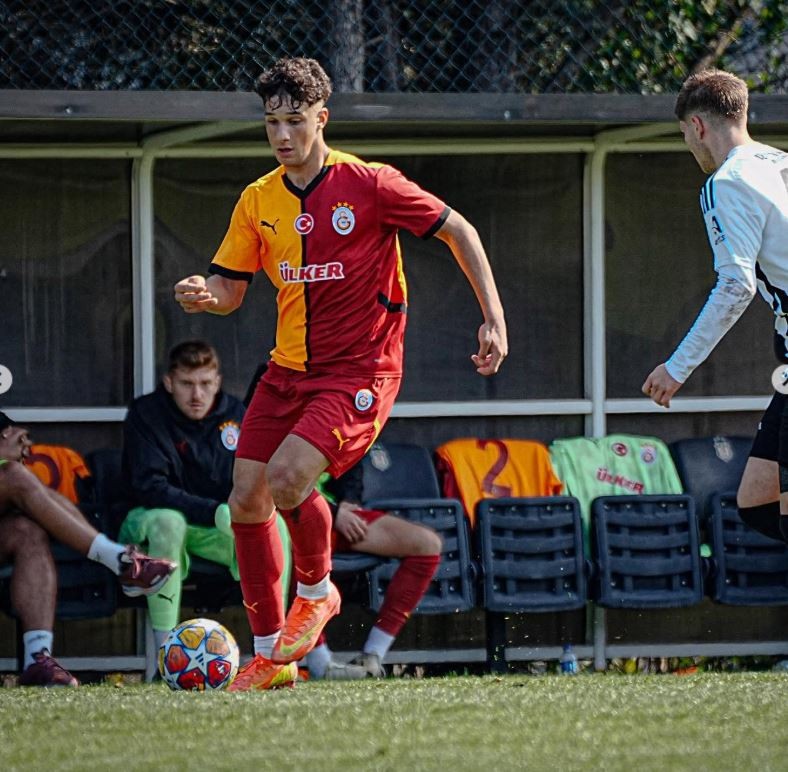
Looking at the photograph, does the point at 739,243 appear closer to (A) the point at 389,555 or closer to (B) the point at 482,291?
(B) the point at 482,291

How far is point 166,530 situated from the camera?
8031 millimetres

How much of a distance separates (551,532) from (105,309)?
2.67 m

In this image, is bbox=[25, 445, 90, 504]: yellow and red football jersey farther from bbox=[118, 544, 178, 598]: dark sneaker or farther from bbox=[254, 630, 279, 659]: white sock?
bbox=[254, 630, 279, 659]: white sock

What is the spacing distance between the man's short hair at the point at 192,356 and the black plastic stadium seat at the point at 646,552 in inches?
81.9

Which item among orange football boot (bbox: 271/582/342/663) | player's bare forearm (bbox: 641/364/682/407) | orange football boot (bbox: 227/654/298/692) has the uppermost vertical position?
player's bare forearm (bbox: 641/364/682/407)

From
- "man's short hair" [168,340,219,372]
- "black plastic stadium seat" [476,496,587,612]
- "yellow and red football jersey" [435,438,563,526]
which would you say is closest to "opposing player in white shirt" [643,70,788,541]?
"black plastic stadium seat" [476,496,587,612]

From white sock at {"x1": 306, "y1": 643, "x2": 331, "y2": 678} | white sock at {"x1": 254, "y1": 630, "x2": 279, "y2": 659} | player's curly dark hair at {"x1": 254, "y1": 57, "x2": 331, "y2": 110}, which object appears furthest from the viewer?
white sock at {"x1": 306, "y1": 643, "x2": 331, "y2": 678}

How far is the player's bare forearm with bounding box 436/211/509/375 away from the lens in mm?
6117

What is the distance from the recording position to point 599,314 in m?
9.56

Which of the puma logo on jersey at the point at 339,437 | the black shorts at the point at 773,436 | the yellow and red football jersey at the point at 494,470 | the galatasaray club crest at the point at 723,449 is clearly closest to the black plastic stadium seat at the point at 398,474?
the yellow and red football jersey at the point at 494,470

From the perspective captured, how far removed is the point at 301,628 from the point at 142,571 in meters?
1.62

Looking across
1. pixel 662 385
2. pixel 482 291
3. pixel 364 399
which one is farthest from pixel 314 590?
pixel 662 385

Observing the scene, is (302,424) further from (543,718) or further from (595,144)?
(595,144)

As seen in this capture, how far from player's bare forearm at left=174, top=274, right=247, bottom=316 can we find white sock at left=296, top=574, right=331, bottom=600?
1.08 metres
